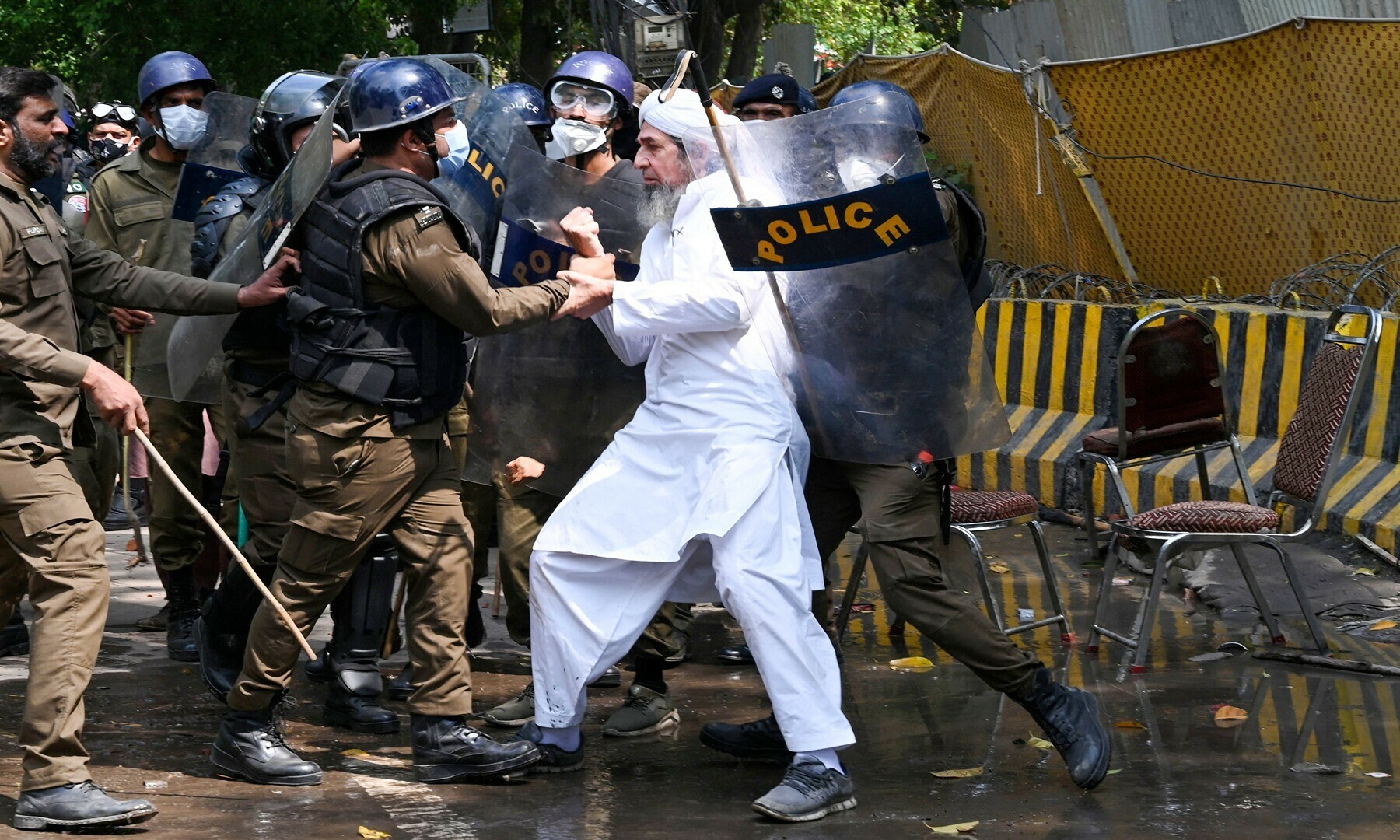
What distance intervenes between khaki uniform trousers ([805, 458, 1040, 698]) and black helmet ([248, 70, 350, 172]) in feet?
7.04

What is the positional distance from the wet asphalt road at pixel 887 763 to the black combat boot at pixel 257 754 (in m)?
0.05

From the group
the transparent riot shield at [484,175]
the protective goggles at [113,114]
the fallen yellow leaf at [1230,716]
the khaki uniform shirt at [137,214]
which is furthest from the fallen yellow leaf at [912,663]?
the protective goggles at [113,114]

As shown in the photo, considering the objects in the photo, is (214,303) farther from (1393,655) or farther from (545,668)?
(1393,655)

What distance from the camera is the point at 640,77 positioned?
45.3 ft

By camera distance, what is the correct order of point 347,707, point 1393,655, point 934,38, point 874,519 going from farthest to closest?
point 934,38
point 1393,655
point 347,707
point 874,519

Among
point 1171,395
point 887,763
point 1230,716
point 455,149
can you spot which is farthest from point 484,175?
point 1230,716

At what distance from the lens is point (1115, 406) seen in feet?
29.0

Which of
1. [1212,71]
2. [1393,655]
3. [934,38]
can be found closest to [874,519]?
[1393,655]

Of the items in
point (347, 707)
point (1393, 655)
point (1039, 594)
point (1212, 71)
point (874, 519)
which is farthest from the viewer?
point (1212, 71)

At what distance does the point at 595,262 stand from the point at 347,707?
1.73 metres

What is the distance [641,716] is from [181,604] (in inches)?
87.9

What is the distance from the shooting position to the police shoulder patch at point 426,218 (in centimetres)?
458

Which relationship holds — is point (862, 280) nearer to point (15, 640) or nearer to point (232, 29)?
point (15, 640)

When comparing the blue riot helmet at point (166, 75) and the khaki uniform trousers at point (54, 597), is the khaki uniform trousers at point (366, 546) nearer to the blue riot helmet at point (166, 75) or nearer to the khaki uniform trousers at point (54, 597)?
the khaki uniform trousers at point (54, 597)
